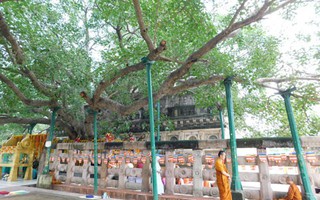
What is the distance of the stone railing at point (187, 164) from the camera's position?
5.27 meters

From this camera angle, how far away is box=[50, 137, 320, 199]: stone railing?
527 centimetres

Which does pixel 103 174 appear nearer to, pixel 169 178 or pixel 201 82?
pixel 169 178

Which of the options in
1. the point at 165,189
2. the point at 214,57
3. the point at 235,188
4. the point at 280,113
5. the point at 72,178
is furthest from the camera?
the point at 280,113

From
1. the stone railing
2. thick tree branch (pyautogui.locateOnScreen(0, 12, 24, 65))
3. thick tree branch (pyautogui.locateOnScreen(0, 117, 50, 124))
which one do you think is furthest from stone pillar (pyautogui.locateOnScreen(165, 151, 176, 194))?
thick tree branch (pyautogui.locateOnScreen(0, 117, 50, 124))

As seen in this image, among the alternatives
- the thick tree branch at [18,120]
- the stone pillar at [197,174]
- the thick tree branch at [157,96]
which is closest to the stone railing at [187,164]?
the stone pillar at [197,174]

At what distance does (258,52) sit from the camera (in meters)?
7.34

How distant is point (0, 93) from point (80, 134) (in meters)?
4.19

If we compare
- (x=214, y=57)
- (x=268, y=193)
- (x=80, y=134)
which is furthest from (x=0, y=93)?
(x=268, y=193)

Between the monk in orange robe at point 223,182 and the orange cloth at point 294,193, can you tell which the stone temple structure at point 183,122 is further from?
the orange cloth at point 294,193

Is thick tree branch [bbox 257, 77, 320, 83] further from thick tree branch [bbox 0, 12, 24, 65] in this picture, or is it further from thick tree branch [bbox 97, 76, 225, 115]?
thick tree branch [bbox 0, 12, 24, 65]

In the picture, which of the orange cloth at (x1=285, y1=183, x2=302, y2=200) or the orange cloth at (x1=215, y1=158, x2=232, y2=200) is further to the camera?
the orange cloth at (x1=215, y1=158, x2=232, y2=200)

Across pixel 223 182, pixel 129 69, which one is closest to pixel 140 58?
pixel 129 69

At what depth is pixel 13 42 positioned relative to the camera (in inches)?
262

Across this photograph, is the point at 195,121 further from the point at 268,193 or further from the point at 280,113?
the point at 268,193
